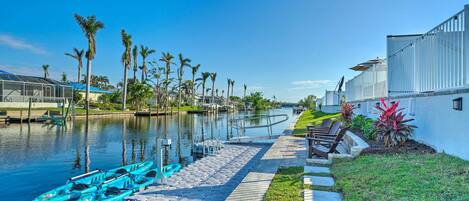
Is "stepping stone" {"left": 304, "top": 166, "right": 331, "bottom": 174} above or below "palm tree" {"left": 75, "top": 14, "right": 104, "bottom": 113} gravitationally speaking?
below

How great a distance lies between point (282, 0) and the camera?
15.6 metres

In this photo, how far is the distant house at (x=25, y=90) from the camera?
29.7 metres

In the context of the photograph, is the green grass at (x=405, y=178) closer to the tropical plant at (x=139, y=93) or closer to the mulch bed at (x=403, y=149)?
the mulch bed at (x=403, y=149)

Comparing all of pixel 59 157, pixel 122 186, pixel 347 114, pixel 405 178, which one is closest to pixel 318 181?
pixel 405 178

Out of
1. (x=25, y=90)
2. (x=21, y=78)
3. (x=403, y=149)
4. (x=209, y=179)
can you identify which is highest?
(x=21, y=78)

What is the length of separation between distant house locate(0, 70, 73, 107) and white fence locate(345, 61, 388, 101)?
97.0 feet

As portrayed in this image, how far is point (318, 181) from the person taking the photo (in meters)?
4.56

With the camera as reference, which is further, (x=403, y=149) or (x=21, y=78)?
(x=21, y=78)

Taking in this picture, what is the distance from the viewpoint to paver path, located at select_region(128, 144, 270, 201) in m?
5.64

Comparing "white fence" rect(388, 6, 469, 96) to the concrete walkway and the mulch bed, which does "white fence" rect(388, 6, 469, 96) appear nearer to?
the mulch bed

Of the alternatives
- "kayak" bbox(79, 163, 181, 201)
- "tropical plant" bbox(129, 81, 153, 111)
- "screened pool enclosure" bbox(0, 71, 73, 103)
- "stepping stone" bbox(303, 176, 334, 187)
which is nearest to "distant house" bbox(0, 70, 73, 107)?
"screened pool enclosure" bbox(0, 71, 73, 103)

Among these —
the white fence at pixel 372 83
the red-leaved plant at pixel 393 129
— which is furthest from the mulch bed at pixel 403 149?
the white fence at pixel 372 83

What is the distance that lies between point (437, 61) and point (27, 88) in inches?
1548

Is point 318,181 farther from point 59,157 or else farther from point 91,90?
point 91,90
